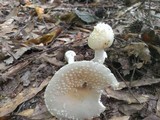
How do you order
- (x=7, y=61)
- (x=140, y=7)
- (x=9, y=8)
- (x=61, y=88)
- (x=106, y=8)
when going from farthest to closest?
(x=9, y=8)
(x=106, y=8)
(x=140, y=7)
(x=7, y=61)
(x=61, y=88)

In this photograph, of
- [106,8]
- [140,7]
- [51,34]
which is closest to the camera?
[51,34]

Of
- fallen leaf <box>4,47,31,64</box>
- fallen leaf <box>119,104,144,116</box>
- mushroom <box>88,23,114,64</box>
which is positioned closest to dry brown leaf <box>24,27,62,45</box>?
fallen leaf <box>4,47,31,64</box>

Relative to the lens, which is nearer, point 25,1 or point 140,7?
point 140,7

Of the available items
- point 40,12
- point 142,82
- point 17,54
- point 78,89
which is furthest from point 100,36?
point 40,12

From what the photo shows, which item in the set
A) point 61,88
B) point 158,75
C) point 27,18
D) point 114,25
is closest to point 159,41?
point 158,75

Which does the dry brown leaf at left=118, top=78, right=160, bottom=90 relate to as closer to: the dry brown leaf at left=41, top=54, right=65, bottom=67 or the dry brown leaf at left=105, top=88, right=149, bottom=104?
the dry brown leaf at left=105, top=88, right=149, bottom=104

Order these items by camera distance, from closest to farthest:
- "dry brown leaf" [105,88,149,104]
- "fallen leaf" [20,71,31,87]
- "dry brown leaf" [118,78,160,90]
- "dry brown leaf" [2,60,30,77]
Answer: "dry brown leaf" [105,88,149,104], "dry brown leaf" [118,78,160,90], "fallen leaf" [20,71,31,87], "dry brown leaf" [2,60,30,77]

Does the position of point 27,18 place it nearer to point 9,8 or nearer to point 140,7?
point 9,8
